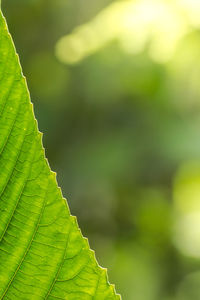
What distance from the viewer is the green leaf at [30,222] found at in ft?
0.91

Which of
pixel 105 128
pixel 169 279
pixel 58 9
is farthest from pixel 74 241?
pixel 58 9

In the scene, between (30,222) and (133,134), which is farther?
(133,134)

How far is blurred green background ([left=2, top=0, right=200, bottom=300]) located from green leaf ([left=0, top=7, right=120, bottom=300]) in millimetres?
2585

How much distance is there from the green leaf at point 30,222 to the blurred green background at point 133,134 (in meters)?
2.58

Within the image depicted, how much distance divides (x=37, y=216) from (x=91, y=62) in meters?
3.11

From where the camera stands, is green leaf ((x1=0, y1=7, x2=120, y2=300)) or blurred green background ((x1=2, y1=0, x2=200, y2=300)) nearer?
green leaf ((x1=0, y1=7, x2=120, y2=300))

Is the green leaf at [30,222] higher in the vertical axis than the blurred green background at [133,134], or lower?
higher

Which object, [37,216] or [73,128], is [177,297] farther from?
[37,216]

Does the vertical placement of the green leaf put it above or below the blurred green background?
above

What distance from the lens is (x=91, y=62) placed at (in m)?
3.37

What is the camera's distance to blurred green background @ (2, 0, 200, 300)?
9.96 ft

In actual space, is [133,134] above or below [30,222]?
below

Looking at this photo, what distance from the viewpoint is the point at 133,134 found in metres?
3.29

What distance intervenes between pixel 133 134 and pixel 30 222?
2.99m
